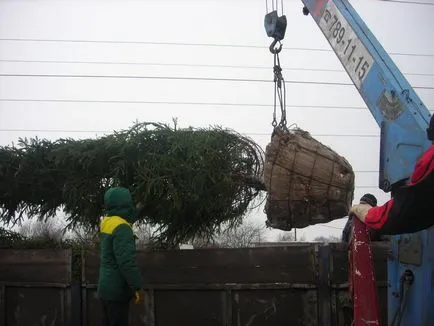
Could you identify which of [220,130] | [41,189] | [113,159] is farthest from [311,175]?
[41,189]

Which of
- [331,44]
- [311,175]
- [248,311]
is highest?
[331,44]

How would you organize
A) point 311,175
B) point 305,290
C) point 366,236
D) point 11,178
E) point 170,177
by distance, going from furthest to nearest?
1. point 11,178
2. point 170,177
3. point 305,290
4. point 311,175
5. point 366,236

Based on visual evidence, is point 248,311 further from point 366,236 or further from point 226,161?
point 366,236

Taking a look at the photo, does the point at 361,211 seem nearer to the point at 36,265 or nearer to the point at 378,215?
the point at 378,215

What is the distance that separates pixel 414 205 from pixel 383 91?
146 cm

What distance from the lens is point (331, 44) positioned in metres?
4.30

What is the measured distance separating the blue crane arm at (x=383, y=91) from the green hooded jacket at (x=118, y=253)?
6.91 feet

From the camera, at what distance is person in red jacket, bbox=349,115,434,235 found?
7.49 ft

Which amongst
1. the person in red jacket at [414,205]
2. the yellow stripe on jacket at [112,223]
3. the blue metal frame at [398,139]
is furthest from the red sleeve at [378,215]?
the yellow stripe on jacket at [112,223]

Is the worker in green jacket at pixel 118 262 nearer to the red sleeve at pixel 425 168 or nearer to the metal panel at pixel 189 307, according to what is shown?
the metal panel at pixel 189 307

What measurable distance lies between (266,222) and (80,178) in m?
2.49

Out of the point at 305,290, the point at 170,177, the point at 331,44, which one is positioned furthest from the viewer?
the point at 170,177

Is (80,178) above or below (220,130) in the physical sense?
below

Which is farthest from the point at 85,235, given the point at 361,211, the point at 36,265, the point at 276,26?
the point at 361,211
